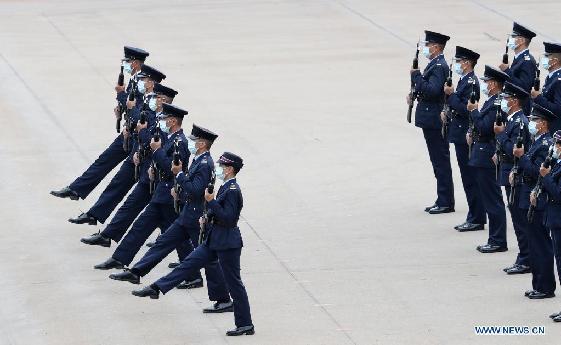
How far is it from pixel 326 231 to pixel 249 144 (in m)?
3.39

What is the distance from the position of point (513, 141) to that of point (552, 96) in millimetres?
1795

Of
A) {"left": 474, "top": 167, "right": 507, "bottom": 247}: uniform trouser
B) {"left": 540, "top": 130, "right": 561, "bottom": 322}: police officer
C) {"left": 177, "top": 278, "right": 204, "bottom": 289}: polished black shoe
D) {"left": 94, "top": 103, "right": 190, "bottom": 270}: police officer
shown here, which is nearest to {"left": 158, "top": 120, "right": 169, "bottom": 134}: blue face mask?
{"left": 94, "top": 103, "right": 190, "bottom": 270}: police officer

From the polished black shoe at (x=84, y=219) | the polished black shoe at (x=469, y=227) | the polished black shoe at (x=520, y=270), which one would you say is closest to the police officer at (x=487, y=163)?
the polished black shoe at (x=469, y=227)

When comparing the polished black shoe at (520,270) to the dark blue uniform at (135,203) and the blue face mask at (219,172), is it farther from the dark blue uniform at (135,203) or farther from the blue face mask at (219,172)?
the dark blue uniform at (135,203)

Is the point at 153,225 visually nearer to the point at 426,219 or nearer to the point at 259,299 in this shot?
the point at 259,299

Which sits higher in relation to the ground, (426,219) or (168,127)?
(168,127)

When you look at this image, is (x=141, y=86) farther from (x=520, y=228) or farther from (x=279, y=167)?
(x=520, y=228)

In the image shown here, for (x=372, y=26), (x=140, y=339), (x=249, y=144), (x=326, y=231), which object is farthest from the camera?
(x=372, y=26)

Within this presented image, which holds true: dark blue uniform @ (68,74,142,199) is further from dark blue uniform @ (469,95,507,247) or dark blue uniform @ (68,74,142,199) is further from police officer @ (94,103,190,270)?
dark blue uniform @ (469,95,507,247)

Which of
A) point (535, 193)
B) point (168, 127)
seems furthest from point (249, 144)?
point (535, 193)

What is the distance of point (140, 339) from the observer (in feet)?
42.4

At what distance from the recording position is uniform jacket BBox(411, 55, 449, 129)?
16266 millimetres

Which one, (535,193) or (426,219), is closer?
(535,193)

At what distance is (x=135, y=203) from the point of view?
15188 mm
